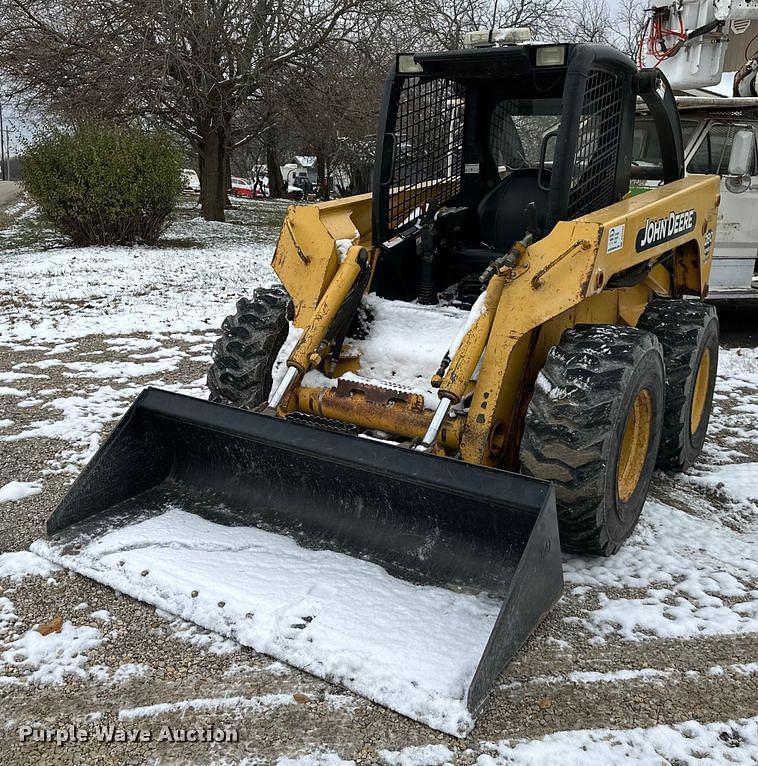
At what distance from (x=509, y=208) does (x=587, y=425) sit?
1.72 m

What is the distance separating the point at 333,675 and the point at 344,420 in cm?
137

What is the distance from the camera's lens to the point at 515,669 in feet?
9.20

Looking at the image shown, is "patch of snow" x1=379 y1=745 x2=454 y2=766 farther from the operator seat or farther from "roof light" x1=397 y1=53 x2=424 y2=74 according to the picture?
Answer: "roof light" x1=397 y1=53 x2=424 y2=74

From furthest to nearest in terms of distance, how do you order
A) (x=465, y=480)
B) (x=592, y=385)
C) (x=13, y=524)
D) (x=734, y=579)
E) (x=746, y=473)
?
(x=746, y=473)
(x=13, y=524)
(x=734, y=579)
(x=592, y=385)
(x=465, y=480)

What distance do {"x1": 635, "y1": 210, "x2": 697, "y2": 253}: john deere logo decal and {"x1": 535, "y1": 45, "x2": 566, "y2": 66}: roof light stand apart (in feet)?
2.68

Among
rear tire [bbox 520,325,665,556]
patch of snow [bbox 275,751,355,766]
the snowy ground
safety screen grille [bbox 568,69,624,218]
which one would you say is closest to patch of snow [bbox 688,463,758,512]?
the snowy ground

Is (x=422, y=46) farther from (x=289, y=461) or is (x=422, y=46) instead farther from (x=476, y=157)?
(x=289, y=461)

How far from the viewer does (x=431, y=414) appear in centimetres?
359

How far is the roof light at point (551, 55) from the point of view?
3.60m

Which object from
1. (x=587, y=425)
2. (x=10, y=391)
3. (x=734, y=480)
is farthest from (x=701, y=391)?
(x=10, y=391)

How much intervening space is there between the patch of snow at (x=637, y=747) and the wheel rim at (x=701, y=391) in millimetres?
2503

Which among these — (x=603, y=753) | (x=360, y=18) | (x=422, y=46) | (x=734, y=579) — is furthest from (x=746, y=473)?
(x=422, y=46)

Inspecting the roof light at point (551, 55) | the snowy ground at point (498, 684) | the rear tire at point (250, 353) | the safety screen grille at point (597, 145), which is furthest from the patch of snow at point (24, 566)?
the roof light at point (551, 55)

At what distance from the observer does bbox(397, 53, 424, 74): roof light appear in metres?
4.12
